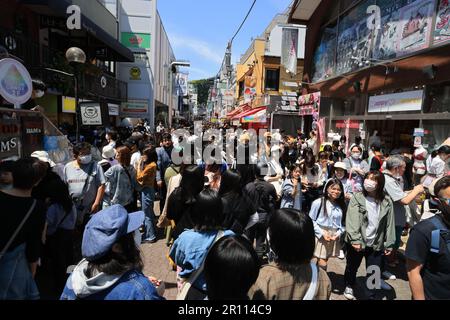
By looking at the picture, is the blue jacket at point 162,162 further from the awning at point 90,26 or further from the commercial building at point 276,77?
the commercial building at point 276,77

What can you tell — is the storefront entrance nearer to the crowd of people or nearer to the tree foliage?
the crowd of people

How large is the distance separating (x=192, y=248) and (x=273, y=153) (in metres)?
5.22

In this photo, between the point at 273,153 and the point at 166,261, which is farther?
the point at 273,153

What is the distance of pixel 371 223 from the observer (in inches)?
145

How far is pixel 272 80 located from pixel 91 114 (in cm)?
1981

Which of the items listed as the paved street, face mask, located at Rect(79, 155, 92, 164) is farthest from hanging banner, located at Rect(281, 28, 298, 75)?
face mask, located at Rect(79, 155, 92, 164)

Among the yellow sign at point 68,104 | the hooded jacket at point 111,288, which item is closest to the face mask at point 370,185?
the hooded jacket at point 111,288

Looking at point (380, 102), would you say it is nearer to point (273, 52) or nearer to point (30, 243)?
point (30, 243)

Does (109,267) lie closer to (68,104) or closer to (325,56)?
(68,104)

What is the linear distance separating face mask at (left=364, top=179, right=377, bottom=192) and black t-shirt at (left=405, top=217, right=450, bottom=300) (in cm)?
139

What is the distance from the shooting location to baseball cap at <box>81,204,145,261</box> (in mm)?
1684

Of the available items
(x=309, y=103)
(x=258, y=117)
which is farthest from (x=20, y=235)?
→ (x=258, y=117)

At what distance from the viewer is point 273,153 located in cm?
732
